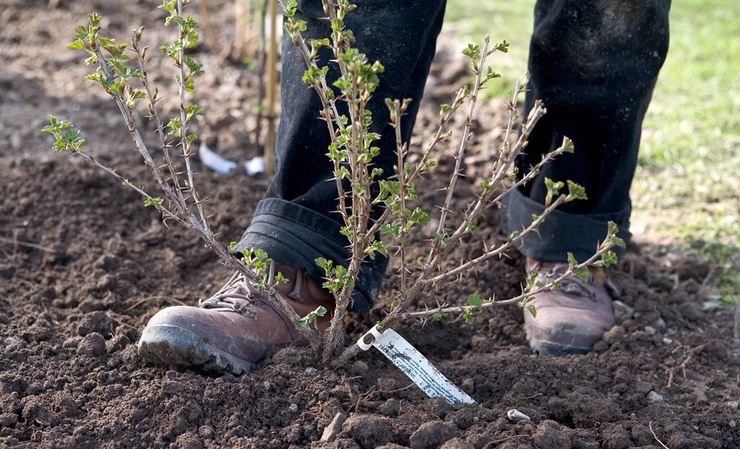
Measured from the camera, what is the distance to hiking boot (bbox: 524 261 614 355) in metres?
2.51

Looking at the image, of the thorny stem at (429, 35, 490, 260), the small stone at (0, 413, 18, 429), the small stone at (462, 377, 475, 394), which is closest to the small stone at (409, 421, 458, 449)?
the small stone at (462, 377, 475, 394)

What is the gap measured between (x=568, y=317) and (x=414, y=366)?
1.83ft

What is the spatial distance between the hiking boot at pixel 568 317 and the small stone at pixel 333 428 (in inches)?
28.4

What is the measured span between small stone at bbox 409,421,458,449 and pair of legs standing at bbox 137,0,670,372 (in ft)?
1.46

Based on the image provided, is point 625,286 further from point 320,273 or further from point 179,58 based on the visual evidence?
point 179,58

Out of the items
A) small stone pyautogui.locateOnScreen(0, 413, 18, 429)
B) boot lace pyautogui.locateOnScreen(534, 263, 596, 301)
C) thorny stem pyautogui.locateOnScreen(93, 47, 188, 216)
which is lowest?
small stone pyautogui.locateOnScreen(0, 413, 18, 429)

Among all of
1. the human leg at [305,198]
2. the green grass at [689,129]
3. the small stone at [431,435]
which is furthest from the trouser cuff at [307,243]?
the green grass at [689,129]

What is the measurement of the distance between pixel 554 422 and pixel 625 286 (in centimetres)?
92

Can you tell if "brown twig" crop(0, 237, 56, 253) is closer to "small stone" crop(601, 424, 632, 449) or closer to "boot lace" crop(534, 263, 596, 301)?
"boot lace" crop(534, 263, 596, 301)

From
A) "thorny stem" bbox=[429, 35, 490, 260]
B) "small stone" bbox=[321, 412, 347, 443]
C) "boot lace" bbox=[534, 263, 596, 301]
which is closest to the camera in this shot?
"thorny stem" bbox=[429, 35, 490, 260]

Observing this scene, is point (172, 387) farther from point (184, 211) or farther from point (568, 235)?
point (568, 235)

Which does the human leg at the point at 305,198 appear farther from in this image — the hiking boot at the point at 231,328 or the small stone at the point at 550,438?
the small stone at the point at 550,438

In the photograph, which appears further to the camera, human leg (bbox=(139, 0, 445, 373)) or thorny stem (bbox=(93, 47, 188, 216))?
human leg (bbox=(139, 0, 445, 373))

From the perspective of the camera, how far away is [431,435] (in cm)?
196
